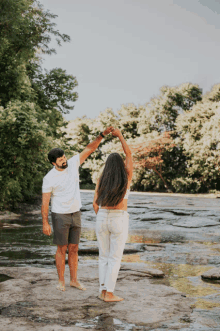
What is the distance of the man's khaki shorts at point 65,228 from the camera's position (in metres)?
4.62

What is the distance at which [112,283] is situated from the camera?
4.37 metres

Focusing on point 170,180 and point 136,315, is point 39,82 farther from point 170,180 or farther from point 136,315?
point 170,180

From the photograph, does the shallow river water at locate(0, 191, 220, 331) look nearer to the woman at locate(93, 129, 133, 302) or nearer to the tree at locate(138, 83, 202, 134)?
the woman at locate(93, 129, 133, 302)

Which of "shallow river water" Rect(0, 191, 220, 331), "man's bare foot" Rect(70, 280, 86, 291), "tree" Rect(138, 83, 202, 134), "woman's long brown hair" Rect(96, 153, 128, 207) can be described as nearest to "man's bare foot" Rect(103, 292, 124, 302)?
"man's bare foot" Rect(70, 280, 86, 291)

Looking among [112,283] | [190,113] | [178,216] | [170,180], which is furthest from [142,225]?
[170,180]

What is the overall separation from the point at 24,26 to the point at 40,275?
14950 mm

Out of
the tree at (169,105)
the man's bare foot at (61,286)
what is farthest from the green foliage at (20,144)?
the tree at (169,105)

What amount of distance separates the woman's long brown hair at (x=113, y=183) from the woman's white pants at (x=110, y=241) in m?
0.13

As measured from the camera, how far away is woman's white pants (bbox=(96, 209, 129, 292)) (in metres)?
4.36

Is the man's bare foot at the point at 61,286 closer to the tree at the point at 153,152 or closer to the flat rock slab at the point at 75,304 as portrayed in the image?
the flat rock slab at the point at 75,304

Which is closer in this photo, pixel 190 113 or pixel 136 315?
pixel 136 315

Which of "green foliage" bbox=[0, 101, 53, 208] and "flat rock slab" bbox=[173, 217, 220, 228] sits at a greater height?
"green foliage" bbox=[0, 101, 53, 208]

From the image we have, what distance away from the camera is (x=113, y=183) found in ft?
14.4

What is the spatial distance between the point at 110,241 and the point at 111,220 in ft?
0.90
